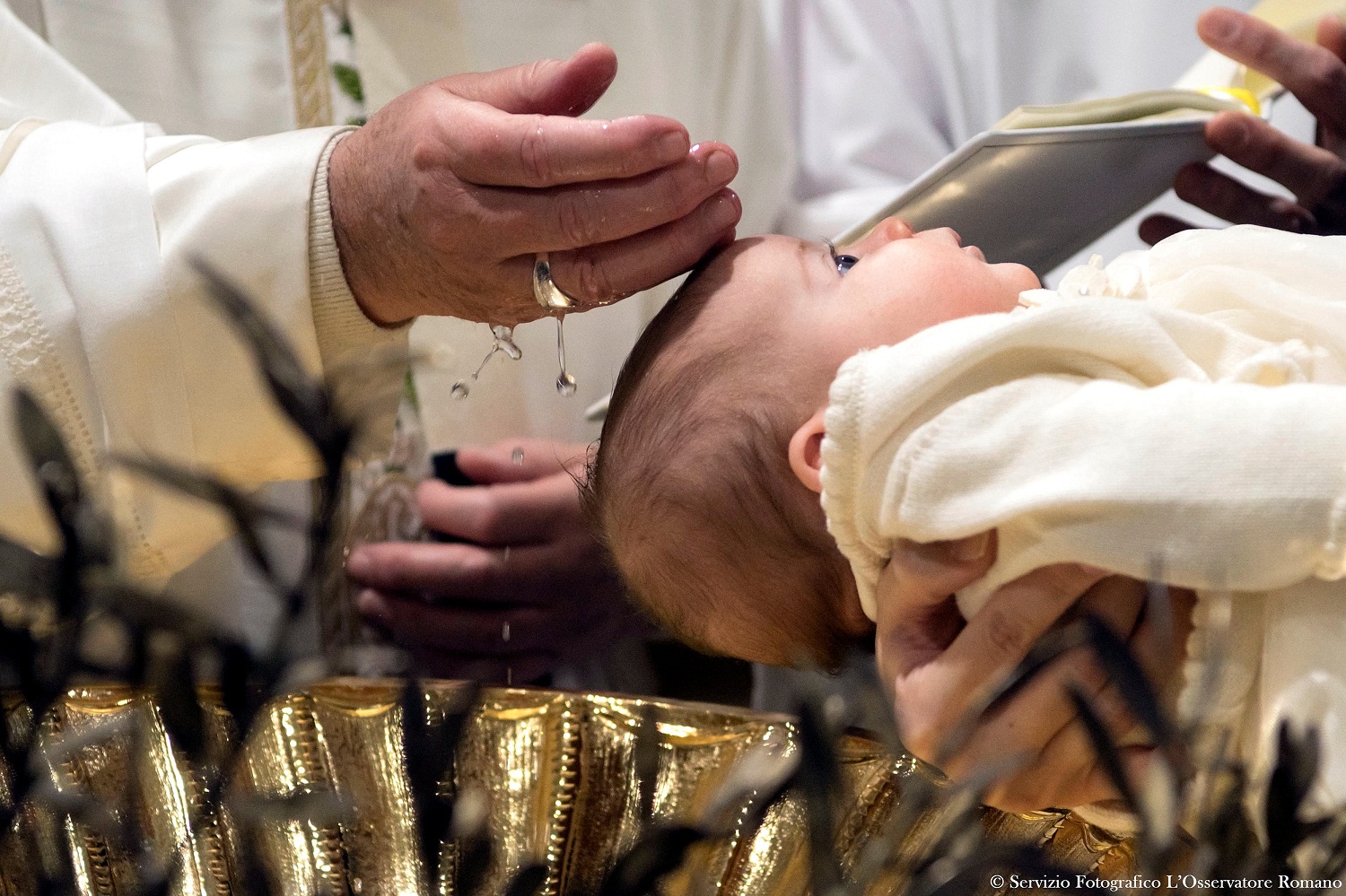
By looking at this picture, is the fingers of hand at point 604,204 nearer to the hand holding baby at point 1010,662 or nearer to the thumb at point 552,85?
the thumb at point 552,85

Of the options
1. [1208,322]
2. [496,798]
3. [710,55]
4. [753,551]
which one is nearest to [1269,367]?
[1208,322]

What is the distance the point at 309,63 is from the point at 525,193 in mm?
707

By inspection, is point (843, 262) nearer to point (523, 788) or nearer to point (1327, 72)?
point (523, 788)

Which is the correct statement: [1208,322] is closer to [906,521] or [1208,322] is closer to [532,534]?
[906,521]

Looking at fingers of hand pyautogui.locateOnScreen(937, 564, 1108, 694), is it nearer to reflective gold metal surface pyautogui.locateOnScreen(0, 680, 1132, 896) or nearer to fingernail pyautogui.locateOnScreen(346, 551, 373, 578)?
reflective gold metal surface pyautogui.locateOnScreen(0, 680, 1132, 896)

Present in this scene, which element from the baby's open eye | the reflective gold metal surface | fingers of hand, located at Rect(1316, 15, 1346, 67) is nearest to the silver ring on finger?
the baby's open eye

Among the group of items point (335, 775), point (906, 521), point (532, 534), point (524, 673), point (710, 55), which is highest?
point (710, 55)

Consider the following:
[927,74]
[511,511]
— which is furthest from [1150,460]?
[927,74]

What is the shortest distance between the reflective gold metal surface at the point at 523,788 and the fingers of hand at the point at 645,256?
33 cm

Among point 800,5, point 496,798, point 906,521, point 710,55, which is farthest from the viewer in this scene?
point 800,5

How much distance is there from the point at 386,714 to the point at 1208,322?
2.04 ft

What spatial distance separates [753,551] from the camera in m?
0.86

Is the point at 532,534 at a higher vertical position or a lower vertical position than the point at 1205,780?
lower

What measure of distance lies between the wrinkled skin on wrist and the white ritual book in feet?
1.12
